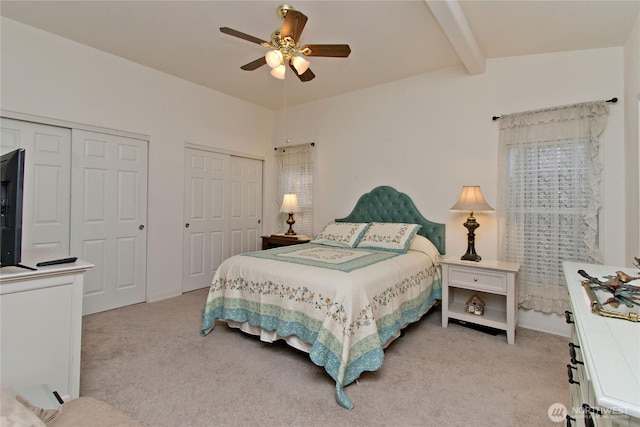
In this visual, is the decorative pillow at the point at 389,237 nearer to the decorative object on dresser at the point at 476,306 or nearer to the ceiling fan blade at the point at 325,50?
the decorative object on dresser at the point at 476,306

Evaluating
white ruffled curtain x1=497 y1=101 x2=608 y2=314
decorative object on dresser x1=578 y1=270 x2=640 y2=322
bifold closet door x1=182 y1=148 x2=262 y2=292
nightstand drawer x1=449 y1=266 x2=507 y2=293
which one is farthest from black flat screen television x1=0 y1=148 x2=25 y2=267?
white ruffled curtain x1=497 y1=101 x2=608 y2=314

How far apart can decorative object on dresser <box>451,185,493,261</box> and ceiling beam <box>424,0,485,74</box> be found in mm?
1223

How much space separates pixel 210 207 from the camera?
14.3 ft

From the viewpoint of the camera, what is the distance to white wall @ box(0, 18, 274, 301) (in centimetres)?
283

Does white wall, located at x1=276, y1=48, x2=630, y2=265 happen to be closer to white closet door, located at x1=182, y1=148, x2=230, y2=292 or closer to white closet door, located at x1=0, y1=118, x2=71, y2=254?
white closet door, located at x1=182, y1=148, x2=230, y2=292

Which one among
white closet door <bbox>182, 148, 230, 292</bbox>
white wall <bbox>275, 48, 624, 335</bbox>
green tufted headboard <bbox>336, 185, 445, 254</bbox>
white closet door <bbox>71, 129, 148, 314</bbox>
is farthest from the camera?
white closet door <bbox>182, 148, 230, 292</bbox>

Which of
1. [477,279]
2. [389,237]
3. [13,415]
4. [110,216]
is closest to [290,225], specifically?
[389,237]

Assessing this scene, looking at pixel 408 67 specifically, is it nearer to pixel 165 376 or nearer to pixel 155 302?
pixel 165 376

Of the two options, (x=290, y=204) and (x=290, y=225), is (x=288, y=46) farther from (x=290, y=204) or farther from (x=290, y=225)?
(x=290, y=225)

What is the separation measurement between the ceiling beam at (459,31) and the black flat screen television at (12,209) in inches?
104

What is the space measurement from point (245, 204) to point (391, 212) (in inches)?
90.0

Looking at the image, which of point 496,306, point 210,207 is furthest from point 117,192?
point 496,306

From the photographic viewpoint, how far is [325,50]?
95.2 inches

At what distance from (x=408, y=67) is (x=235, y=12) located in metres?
1.97
